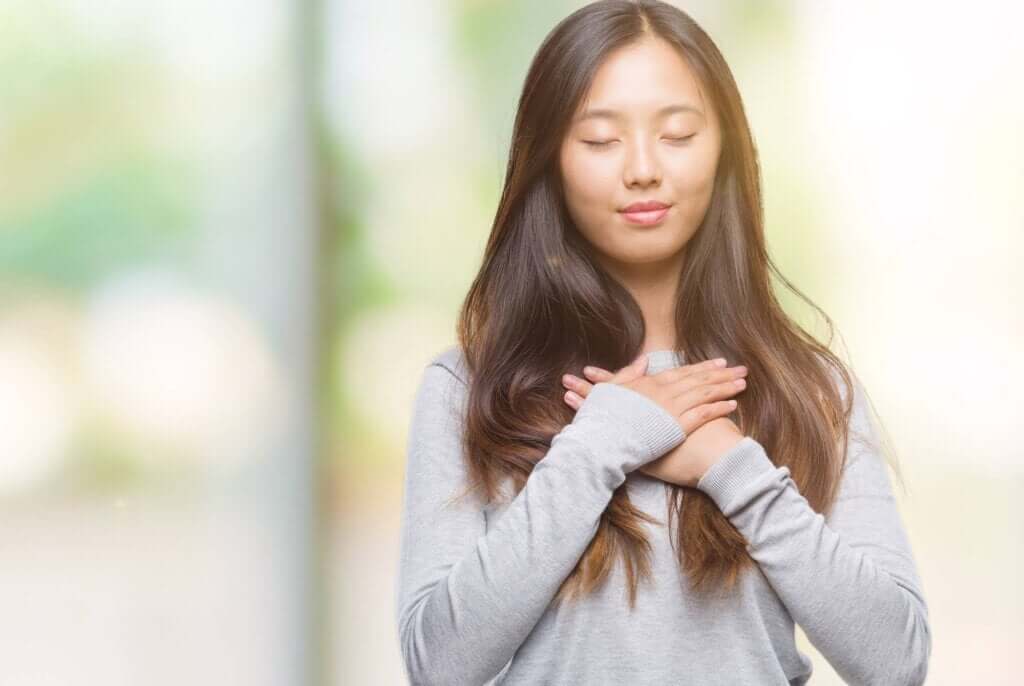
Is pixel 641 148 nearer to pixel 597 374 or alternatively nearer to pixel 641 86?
pixel 641 86

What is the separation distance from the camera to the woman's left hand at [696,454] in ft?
3.81

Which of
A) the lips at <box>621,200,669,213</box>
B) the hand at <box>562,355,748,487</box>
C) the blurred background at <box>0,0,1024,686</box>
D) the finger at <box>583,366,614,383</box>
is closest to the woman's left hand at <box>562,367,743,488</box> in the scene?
the hand at <box>562,355,748,487</box>

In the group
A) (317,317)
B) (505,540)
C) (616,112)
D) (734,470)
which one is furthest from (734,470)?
(317,317)

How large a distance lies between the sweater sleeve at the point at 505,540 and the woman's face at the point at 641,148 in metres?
0.16

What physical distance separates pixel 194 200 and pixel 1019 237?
1.30 metres

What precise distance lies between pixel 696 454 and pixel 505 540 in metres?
0.19

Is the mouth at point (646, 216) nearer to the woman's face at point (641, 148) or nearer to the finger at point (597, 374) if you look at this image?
the woman's face at point (641, 148)

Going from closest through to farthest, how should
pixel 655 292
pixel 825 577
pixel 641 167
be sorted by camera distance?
pixel 825 577 < pixel 641 167 < pixel 655 292

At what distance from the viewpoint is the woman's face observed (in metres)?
1.22

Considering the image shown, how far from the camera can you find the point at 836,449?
124 cm

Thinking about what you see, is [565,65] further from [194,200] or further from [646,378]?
[194,200]

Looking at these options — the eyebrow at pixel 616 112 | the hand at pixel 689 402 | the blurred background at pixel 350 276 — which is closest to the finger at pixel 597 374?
the hand at pixel 689 402

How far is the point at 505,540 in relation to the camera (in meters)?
1.10

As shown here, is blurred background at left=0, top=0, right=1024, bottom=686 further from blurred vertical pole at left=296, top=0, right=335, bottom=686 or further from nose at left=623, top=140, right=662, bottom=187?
nose at left=623, top=140, right=662, bottom=187
